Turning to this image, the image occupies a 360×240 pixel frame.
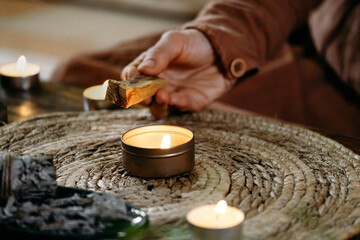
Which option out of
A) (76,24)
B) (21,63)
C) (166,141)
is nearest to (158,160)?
(166,141)

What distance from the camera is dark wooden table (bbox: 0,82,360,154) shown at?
3.20 feet

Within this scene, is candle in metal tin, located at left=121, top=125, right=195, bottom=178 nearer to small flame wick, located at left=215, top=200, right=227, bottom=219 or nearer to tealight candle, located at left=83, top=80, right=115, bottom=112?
small flame wick, located at left=215, top=200, right=227, bottom=219

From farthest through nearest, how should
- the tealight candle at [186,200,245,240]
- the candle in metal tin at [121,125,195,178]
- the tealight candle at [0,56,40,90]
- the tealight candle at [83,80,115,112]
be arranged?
the tealight candle at [0,56,40,90]
the tealight candle at [83,80,115,112]
the candle in metal tin at [121,125,195,178]
the tealight candle at [186,200,245,240]

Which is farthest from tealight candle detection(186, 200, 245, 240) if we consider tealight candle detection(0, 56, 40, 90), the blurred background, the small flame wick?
the blurred background

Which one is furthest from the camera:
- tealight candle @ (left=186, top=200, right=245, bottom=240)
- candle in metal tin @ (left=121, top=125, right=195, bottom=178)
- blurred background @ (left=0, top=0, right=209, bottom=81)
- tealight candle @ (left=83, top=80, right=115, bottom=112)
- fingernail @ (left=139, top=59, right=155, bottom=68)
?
blurred background @ (left=0, top=0, right=209, bottom=81)

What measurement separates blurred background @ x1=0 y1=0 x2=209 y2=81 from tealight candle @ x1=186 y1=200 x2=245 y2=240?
212 cm

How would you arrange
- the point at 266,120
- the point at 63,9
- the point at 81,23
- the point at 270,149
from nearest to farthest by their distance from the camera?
the point at 270,149
the point at 266,120
the point at 81,23
the point at 63,9

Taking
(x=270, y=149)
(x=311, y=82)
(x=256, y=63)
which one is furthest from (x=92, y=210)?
(x=311, y=82)

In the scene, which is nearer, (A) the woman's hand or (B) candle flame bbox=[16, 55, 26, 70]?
(A) the woman's hand

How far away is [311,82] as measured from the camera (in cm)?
152

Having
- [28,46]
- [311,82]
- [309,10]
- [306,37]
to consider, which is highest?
[309,10]

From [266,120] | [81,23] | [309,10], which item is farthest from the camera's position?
[81,23]

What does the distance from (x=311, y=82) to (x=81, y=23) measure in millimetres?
2420

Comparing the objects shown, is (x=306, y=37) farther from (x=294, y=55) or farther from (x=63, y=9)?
(x=63, y=9)
